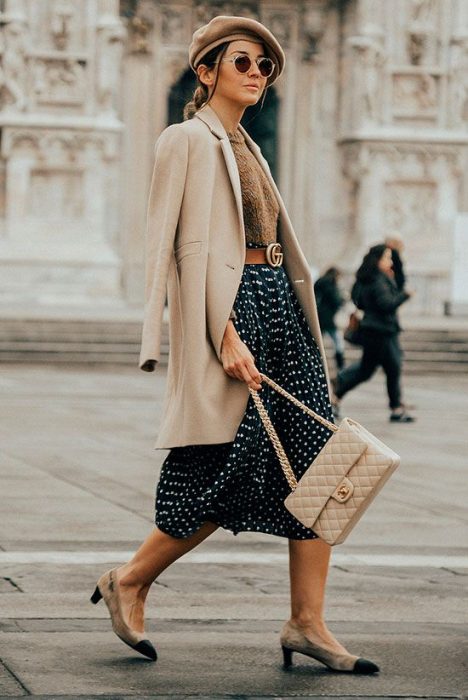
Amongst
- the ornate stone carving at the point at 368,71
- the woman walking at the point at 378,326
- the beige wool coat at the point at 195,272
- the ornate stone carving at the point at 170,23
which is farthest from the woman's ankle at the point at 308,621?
the ornate stone carving at the point at 170,23

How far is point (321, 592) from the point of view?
522 centimetres

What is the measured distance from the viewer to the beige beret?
525 cm

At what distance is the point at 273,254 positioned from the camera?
5324 millimetres

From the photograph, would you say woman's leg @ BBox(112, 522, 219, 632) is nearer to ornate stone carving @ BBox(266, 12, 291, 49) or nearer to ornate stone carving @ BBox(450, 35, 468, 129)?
ornate stone carving @ BBox(450, 35, 468, 129)

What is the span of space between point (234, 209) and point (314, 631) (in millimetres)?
1269

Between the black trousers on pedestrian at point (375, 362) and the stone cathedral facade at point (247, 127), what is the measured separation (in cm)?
1062

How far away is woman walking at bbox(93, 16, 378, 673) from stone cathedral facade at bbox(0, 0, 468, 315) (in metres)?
19.7

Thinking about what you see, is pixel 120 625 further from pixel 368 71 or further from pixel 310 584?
pixel 368 71

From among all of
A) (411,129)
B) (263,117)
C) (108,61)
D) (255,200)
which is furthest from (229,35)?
(263,117)

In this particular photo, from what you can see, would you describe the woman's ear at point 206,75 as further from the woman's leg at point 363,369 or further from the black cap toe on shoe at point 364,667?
the woman's leg at point 363,369

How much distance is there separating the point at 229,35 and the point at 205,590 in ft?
7.43

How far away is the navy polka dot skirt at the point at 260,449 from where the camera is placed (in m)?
5.12

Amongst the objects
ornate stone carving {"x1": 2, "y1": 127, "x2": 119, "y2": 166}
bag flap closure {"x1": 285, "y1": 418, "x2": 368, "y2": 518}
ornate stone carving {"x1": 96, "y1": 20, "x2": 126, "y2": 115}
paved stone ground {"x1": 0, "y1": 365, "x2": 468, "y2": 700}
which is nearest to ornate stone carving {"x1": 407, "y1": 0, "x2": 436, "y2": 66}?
ornate stone carving {"x1": 96, "y1": 20, "x2": 126, "y2": 115}

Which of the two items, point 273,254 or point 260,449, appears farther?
point 273,254
